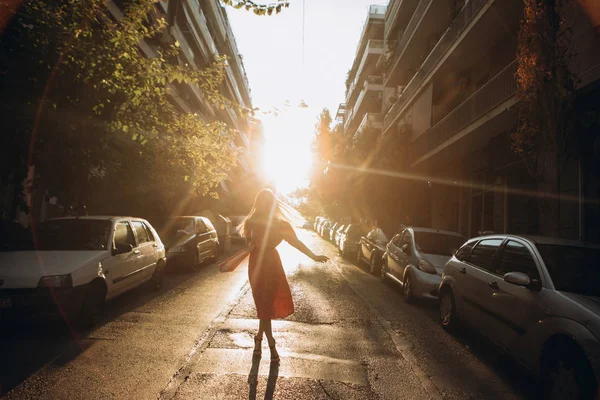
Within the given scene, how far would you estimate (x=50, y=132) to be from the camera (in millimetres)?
7980

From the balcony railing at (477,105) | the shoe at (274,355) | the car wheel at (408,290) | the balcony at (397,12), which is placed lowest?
the shoe at (274,355)

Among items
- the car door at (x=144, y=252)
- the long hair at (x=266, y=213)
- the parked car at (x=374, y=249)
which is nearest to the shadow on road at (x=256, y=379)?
the long hair at (x=266, y=213)

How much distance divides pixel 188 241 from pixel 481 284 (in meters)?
8.94

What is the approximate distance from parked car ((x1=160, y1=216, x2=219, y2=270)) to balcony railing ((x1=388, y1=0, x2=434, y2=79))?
1512 centimetres

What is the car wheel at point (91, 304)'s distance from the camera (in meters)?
6.36

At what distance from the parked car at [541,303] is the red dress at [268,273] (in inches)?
92.2

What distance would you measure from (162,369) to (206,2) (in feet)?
106

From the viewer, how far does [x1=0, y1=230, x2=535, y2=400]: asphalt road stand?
169 inches

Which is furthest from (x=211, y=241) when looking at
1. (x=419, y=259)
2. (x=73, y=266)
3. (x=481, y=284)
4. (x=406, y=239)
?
(x=481, y=284)

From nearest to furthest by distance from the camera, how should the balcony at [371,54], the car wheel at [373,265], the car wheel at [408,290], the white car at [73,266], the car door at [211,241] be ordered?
the white car at [73,266], the car wheel at [408,290], the car wheel at [373,265], the car door at [211,241], the balcony at [371,54]

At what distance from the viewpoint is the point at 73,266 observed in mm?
6398

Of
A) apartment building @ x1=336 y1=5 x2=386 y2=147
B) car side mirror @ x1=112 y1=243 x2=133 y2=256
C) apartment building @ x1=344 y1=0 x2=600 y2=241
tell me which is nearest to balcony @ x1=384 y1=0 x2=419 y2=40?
apartment building @ x1=344 y1=0 x2=600 y2=241

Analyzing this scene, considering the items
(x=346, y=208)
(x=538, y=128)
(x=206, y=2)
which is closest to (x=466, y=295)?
(x=538, y=128)

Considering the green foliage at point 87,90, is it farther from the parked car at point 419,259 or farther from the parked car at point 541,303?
the parked car at point 541,303
